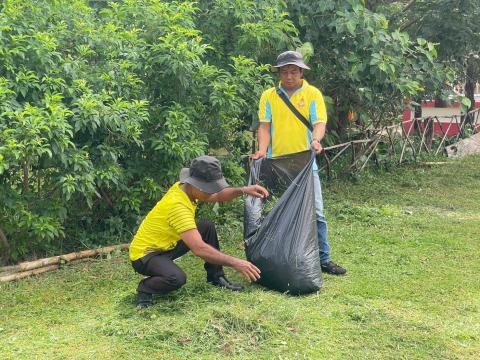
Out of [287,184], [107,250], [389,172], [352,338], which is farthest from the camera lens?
[389,172]

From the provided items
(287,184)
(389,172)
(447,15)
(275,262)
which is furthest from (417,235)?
(447,15)

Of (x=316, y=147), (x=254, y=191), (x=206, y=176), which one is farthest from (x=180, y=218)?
(x=316, y=147)

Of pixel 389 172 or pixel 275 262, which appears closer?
pixel 275 262

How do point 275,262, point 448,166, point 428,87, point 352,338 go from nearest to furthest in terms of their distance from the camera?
1. point 352,338
2. point 275,262
3. point 428,87
4. point 448,166

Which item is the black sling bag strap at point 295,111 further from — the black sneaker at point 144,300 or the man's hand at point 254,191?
the black sneaker at point 144,300

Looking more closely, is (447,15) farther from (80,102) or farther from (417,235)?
(80,102)

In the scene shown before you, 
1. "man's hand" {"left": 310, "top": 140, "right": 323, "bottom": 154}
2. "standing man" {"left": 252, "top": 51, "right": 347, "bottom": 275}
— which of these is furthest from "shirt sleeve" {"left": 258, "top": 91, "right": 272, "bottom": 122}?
"man's hand" {"left": 310, "top": 140, "right": 323, "bottom": 154}

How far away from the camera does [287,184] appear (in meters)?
4.12

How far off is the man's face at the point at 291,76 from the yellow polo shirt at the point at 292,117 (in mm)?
48

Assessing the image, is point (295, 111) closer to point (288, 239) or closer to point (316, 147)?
point (316, 147)

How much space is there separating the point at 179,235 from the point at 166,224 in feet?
0.45

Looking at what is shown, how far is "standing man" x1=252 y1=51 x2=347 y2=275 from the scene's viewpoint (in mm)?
4051

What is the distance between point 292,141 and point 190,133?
3.54ft

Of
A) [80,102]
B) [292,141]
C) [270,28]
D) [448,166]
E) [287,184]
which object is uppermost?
[270,28]
